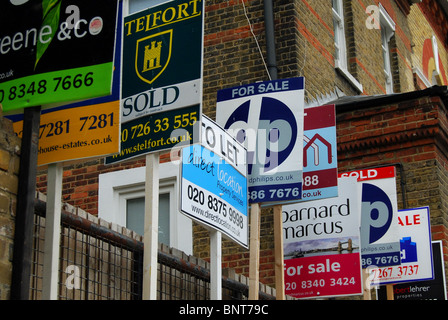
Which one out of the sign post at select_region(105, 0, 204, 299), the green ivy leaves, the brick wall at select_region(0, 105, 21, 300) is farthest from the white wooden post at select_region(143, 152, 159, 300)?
the green ivy leaves

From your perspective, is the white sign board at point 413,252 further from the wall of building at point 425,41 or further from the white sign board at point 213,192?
the wall of building at point 425,41

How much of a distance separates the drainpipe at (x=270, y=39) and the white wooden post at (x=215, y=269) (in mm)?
5421

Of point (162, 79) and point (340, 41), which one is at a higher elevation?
point (340, 41)

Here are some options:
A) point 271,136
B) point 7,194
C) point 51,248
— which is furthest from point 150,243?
point 271,136

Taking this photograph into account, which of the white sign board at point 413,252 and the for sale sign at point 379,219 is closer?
the for sale sign at point 379,219

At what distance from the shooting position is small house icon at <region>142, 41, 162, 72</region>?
681cm

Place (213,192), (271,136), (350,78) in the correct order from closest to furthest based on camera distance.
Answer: (213,192) → (271,136) → (350,78)

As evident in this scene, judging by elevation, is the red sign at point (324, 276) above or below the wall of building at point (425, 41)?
below

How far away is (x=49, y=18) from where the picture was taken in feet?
18.0

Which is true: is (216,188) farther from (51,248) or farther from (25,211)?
(25,211)

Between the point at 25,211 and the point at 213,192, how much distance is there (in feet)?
6.25

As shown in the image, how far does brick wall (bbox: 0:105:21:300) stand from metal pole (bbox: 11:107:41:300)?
29 millimetres

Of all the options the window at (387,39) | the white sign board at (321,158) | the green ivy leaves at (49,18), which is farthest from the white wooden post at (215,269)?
the window at (387,39)

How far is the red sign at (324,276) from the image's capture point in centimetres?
894
